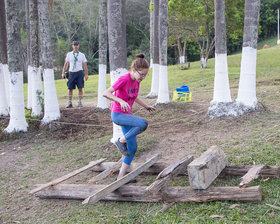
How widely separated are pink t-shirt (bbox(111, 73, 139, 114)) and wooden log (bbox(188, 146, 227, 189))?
1207mm

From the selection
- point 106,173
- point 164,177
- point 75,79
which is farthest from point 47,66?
point 164,177

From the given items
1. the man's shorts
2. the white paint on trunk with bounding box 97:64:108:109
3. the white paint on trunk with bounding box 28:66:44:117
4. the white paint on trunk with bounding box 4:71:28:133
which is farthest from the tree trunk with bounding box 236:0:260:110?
the white paint on trunk with bounding box 28:66:44:117

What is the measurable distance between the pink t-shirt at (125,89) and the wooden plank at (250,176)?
1731 mm

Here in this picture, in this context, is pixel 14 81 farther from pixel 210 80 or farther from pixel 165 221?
pixel 210 80

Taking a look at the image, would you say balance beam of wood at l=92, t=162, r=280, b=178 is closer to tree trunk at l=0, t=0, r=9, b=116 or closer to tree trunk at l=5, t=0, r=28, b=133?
tree trunk at l=5, t=0, r=28, b=133

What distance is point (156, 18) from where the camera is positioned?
1195cm

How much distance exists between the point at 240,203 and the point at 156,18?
978cm

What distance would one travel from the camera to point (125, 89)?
407 cm

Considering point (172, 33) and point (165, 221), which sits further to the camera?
point (172, 33)

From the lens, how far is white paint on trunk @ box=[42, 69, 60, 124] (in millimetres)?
8148

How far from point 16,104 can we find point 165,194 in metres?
5.72

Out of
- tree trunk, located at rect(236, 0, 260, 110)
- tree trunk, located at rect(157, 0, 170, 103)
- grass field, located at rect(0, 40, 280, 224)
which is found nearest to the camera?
grass field, located at rect(0, 40, 280, 224)

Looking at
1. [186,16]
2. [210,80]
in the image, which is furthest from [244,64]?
[186,16]

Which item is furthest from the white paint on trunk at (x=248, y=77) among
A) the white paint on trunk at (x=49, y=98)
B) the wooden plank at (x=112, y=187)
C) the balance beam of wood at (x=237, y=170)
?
the white paint on trunk at (x=49, y=98)
